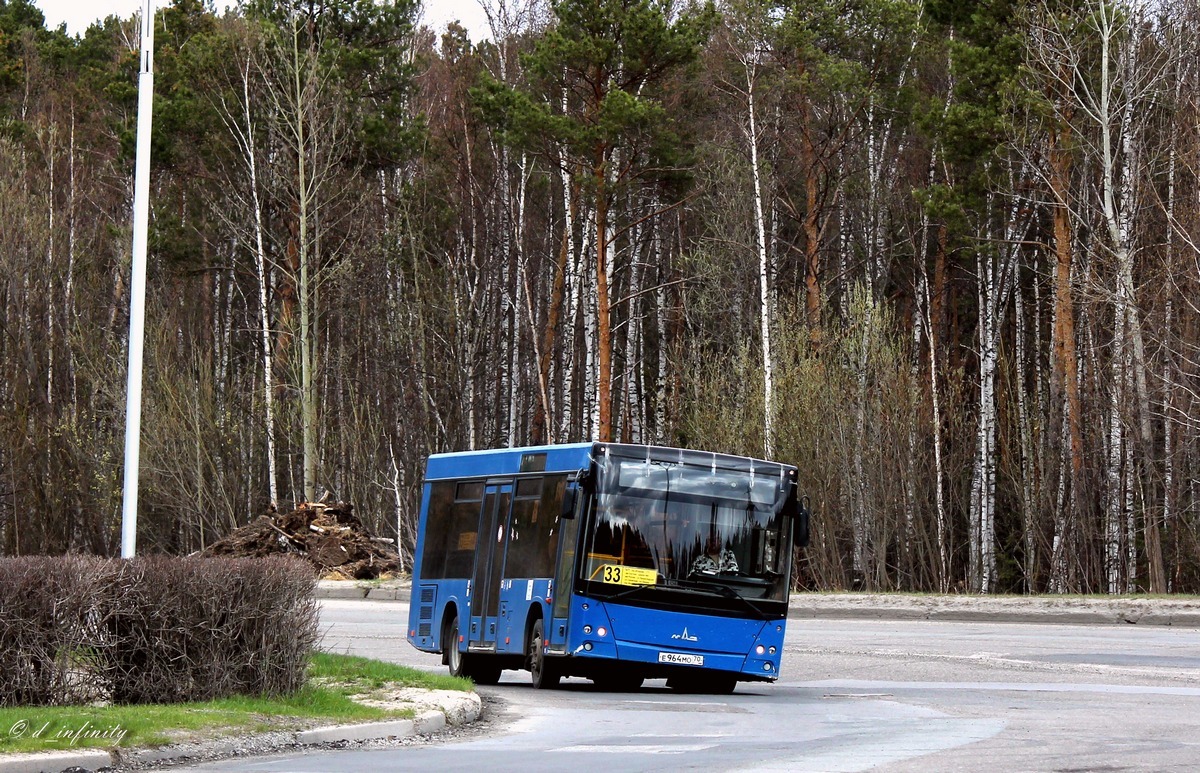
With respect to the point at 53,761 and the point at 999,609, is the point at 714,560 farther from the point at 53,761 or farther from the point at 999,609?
the point at 999,609

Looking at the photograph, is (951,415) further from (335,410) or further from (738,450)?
(335,410)

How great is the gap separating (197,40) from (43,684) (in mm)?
40805

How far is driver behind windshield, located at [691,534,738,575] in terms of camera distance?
60.6ft

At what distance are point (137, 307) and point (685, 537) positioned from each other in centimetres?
606

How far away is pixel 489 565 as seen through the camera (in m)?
20.6

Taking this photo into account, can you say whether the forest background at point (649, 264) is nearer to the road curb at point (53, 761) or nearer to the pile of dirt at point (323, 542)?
the pile of dirt at point (323, 542)

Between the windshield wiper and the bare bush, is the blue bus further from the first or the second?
the bare bush

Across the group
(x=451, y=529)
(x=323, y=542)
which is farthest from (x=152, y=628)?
(x=323, y=542)

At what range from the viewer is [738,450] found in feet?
126

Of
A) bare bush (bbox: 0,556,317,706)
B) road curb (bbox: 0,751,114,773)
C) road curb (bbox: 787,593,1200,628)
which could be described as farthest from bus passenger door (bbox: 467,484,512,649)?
road curb (bbox: 787,593,1200,628)

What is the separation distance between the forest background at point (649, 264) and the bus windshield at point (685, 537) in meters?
15.5

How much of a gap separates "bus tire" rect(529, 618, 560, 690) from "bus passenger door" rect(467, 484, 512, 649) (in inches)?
37.1

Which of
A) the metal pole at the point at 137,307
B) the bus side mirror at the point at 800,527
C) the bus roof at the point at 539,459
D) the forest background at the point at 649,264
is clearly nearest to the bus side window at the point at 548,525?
the bus roof at the point at 539,459

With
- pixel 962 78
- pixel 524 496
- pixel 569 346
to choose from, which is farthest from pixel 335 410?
pixel 524 496
